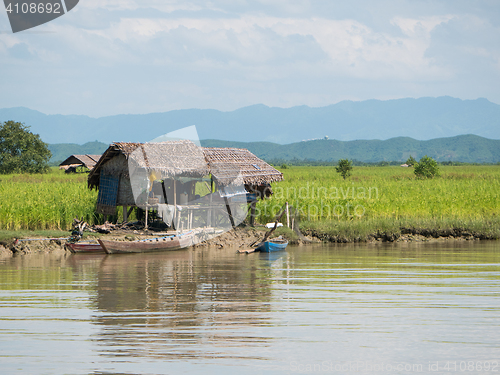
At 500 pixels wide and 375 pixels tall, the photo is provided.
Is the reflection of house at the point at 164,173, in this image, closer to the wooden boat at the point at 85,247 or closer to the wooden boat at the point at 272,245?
the wooden boat at the point at 85,247

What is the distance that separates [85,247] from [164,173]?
3.03m

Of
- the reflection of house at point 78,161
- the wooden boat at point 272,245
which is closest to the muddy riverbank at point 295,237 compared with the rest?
the wooden boat at point 272,245

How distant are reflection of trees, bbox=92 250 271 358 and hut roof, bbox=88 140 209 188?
3.63 metres

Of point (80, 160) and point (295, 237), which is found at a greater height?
point (80, 160)

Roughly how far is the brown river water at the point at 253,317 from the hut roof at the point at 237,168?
13.9 ft

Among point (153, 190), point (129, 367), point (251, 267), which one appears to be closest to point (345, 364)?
point (129, 367)

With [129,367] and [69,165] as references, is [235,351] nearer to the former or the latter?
[129,367]

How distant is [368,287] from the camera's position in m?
9.22

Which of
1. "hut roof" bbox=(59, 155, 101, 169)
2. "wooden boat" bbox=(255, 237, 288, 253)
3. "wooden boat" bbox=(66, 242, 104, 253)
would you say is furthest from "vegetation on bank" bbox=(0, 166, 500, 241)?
"hut roof" bbox=(59, 155, 101, 169)

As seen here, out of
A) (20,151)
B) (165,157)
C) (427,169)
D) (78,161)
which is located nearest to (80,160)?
(78,161)

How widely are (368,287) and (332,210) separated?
373 inches

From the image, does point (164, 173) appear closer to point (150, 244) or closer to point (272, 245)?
point (150, 244)

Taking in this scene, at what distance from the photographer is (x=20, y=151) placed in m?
45.1

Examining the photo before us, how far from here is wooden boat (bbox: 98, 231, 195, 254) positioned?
45.6 ft
